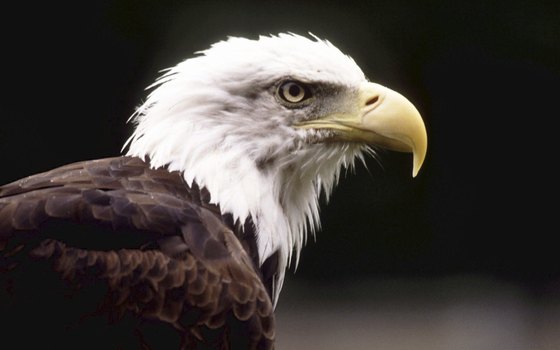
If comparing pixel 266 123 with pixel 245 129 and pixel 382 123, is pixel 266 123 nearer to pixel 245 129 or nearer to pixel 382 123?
pixel 245 129

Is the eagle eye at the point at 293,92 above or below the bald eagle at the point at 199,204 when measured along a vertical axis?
above

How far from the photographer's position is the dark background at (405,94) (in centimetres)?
609

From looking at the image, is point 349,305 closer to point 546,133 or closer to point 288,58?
point 546,133

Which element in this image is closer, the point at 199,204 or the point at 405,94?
the point at 199,204

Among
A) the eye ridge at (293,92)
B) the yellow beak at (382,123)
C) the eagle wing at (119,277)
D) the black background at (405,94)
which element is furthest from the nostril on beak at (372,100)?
the black background at (405,94)

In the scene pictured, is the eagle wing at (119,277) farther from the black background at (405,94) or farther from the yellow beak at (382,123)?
the black background at (405,94)

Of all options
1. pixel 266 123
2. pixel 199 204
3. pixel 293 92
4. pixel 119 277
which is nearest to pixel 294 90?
pixel 293 92

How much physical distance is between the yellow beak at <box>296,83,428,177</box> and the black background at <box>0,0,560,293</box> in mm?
2765

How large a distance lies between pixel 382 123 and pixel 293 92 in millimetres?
262

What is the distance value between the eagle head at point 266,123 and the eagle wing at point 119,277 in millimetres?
298

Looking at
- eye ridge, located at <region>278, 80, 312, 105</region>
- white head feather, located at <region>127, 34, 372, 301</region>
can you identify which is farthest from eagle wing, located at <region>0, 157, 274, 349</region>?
eye ridge, located at <region>278, 80, 312, 105</region>

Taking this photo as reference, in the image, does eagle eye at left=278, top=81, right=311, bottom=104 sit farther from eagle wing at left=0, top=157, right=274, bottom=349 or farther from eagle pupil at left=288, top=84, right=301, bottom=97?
eagle wing at left=0, top=157, right=274, bottom=349

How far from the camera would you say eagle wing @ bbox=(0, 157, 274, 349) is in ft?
9.59

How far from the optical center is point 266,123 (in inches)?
134
